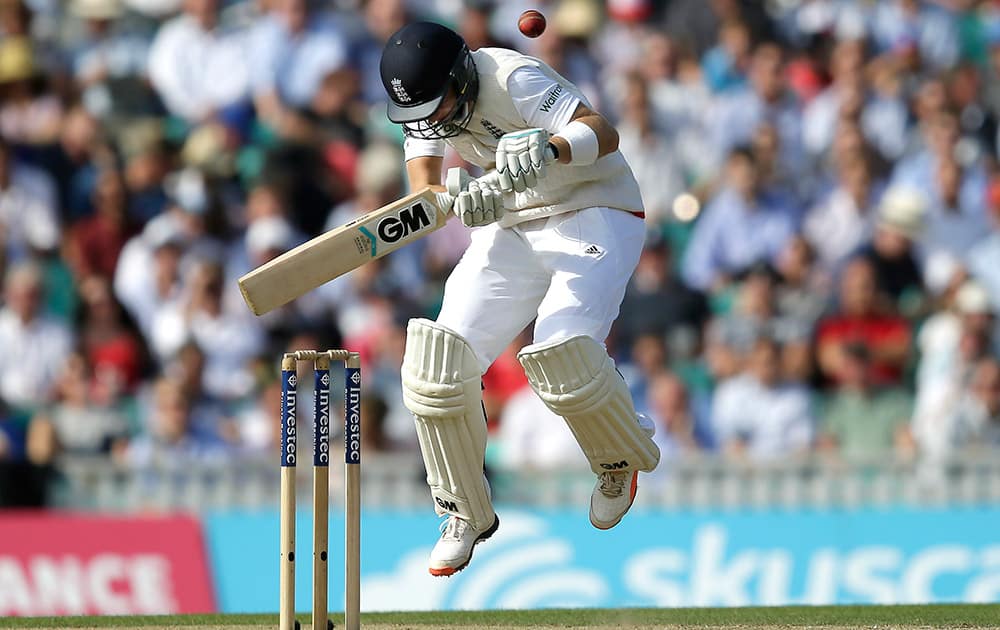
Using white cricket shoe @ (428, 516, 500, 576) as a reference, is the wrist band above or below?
above

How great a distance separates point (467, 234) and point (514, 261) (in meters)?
4.76

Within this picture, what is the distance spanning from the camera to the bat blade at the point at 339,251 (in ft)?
17.2

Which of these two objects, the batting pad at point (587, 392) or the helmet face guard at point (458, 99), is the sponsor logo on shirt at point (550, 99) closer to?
the helmet face guard at point (458, 99)

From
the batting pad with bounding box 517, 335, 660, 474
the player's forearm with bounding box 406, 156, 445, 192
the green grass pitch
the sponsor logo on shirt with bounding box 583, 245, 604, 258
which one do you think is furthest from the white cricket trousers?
the green grass pitch

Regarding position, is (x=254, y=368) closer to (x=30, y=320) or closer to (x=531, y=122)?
(x=30, y=320)

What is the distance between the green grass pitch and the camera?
236 inches

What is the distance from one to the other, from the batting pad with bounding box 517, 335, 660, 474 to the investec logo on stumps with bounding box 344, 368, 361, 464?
52 cm

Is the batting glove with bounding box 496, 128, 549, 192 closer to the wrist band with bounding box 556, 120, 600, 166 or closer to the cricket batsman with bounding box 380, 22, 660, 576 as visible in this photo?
the cricket batsman with bounding box 380, 22, 660, 576

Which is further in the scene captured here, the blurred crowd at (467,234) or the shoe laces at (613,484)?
the blurred crowd at (467,234)

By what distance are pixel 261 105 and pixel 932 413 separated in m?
4.76

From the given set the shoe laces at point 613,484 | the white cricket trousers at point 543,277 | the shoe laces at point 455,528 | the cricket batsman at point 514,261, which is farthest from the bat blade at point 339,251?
the shoe laces at point 613,484

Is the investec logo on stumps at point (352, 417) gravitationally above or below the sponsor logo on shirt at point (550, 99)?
below

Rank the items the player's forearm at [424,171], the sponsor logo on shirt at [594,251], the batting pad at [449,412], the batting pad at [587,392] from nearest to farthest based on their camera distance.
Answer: the batting pad at [587,392] → the batting pad at [449,412] → the sponsor logo on shirt at [594,251] → the player's forearm at [424,171]

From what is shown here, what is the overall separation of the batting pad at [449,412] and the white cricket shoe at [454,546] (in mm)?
36
